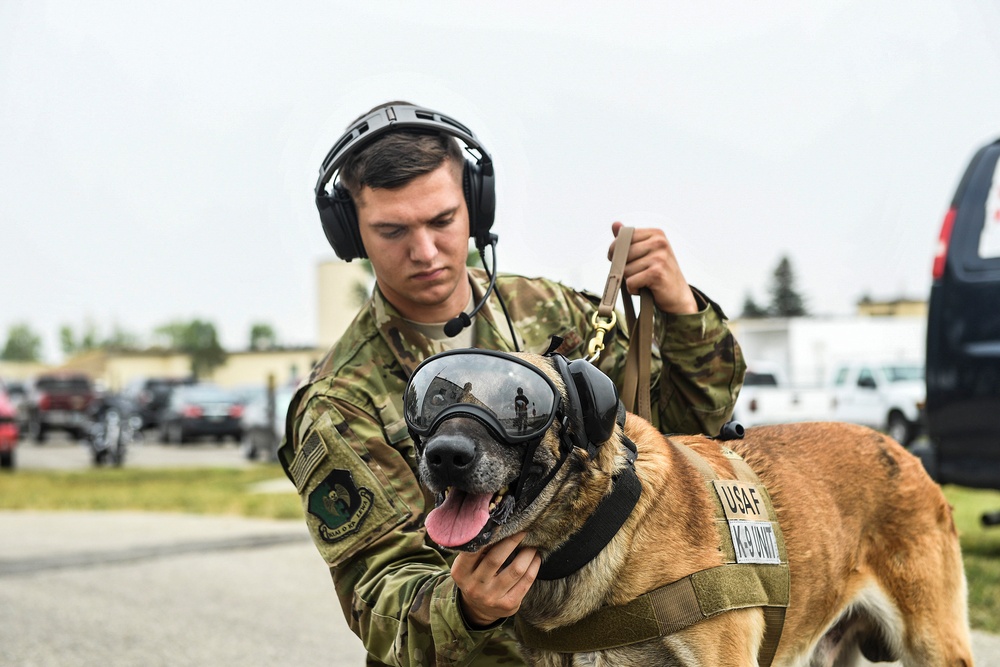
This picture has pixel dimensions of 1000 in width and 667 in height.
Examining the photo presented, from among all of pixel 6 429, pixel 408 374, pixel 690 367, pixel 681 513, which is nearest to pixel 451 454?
pixel 681 513

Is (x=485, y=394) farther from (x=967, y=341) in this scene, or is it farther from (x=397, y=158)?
(x=967, y=341)

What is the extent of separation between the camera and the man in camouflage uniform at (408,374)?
2.59m

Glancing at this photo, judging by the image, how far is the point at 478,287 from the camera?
3314 millimetres

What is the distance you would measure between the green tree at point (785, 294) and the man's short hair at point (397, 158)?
74069mm

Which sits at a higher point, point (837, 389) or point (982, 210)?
point (982, 210)

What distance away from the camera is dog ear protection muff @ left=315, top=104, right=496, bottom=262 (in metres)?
2.88

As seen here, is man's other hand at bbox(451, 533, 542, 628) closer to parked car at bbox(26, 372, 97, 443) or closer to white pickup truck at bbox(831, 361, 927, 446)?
white pickup truck at bbox(831, 361, 927, 446)

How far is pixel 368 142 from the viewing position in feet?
9.46

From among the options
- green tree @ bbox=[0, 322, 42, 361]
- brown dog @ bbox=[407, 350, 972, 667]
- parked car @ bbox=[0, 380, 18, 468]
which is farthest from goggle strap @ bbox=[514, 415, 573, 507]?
green tree @ bbox=[0, 322, 42, 361]

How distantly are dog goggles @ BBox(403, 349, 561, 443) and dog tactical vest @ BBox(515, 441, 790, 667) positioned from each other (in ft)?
1.75

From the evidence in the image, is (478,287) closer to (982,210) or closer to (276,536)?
(982,210)

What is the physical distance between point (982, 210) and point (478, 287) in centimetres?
421

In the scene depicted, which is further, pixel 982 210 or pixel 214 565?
pixel 214 565

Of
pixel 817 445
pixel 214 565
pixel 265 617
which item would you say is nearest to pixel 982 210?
pixel 817 445
